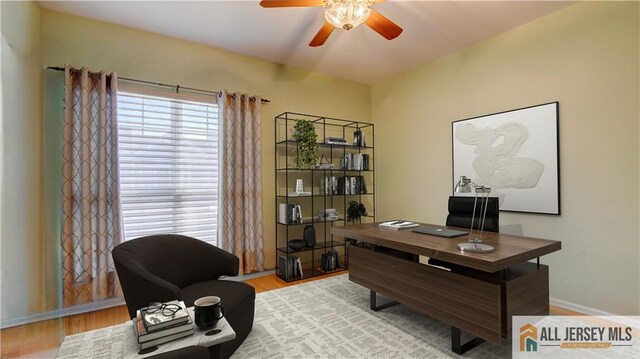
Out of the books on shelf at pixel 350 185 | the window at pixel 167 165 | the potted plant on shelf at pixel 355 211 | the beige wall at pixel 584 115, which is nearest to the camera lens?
the beige wall at pixel 584 115

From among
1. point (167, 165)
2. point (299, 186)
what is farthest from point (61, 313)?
point (299, 186)

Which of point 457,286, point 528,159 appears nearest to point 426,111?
point 528,159

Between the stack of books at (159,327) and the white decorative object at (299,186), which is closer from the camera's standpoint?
the stack of books at (159,327)

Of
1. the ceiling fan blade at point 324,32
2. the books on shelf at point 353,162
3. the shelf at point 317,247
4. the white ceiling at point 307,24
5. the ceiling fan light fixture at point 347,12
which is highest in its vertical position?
the white ceiling at point 307,24

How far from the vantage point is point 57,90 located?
8.93 feet

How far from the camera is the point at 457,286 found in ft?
6.42

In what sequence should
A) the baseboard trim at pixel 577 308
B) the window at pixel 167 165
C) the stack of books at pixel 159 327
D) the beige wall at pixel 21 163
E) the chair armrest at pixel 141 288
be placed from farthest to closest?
the window at pixel 167 165 → the baseboard trim at pixel 577 308 → the beige wall at pixel 21 163 → the chair armrest at pixel 141 288 → the stack of books at pixel 159 327

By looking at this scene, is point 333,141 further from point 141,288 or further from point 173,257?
point 141,288

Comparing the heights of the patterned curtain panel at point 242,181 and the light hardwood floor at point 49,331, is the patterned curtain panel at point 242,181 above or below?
above

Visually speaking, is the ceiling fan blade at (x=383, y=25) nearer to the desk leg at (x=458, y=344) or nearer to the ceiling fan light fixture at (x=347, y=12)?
the ceiling fan light fixture at (x=347, y=12)

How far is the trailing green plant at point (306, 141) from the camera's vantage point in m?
3.78

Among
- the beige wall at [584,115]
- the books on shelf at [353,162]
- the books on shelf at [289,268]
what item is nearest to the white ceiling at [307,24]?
the beige wall at [584,115]

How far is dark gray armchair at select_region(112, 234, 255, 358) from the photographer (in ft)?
5.71

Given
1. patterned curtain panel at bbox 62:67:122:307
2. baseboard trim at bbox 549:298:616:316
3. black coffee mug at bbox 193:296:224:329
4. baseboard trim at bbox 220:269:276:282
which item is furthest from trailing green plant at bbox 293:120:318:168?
baseboard trim at bbox 549:298:616:316
